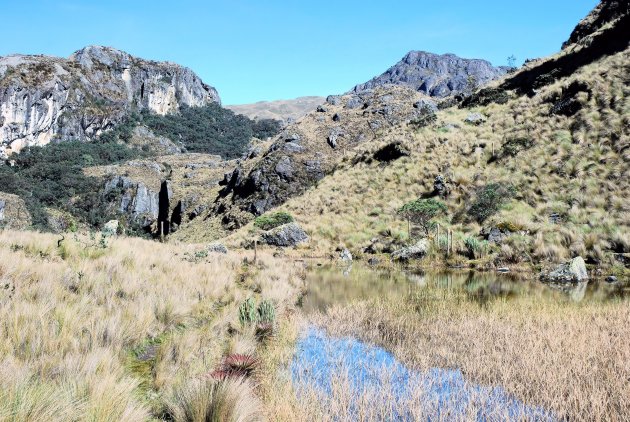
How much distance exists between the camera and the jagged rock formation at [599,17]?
145 feet

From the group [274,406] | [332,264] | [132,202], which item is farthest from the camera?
[132,202]

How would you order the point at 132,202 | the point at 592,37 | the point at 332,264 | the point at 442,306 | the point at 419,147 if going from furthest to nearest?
the point at 132,202, the point at 592,37, the point at 419,147, the point at 332,264, the point at 442,306

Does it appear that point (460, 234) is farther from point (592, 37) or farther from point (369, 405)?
point (592, 37)

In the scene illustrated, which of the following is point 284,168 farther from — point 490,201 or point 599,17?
point 599,17

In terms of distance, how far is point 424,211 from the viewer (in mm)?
26438

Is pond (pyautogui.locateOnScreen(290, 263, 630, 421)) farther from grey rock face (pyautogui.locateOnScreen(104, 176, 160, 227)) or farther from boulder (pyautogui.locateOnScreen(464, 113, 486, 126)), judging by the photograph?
grey rock face (pyautogui.locateOnScreen(104, 176, 160, 227))

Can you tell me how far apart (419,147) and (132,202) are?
5959cm

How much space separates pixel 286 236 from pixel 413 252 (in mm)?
10424

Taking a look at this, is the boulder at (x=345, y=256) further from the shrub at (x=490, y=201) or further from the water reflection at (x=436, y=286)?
the shrub at (x=490, y=201)

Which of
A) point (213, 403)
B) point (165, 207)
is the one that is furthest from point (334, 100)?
point (213, 403)

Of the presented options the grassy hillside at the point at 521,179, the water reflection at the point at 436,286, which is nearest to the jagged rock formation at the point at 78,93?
the grassy hillside at the point at 521,179

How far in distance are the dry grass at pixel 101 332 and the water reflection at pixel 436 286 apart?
267cm

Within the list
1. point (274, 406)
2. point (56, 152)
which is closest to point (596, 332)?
point (274, 406)

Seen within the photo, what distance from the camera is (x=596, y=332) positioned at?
7422 mm
